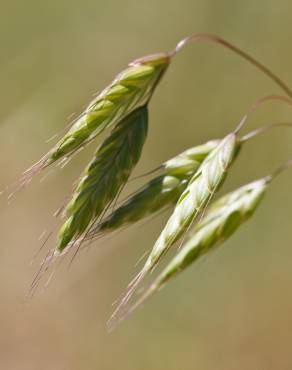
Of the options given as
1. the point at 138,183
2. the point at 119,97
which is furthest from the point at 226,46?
the point at 138,183

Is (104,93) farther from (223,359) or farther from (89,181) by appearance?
(223,359)

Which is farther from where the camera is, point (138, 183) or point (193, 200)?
point (138, 183)

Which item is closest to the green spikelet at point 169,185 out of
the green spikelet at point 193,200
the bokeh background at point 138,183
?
the green spikelet at point 193,200

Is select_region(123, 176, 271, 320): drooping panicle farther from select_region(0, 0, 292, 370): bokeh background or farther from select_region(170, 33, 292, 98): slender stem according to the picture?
select_region(0, 0, 292, 370): bokeh background

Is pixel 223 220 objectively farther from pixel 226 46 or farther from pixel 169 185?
pixel 226 46

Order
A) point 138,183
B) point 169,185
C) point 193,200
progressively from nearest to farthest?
A: point 193,200
point 169,185
point 138,183

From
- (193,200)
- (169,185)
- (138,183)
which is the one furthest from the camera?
(138,183)
